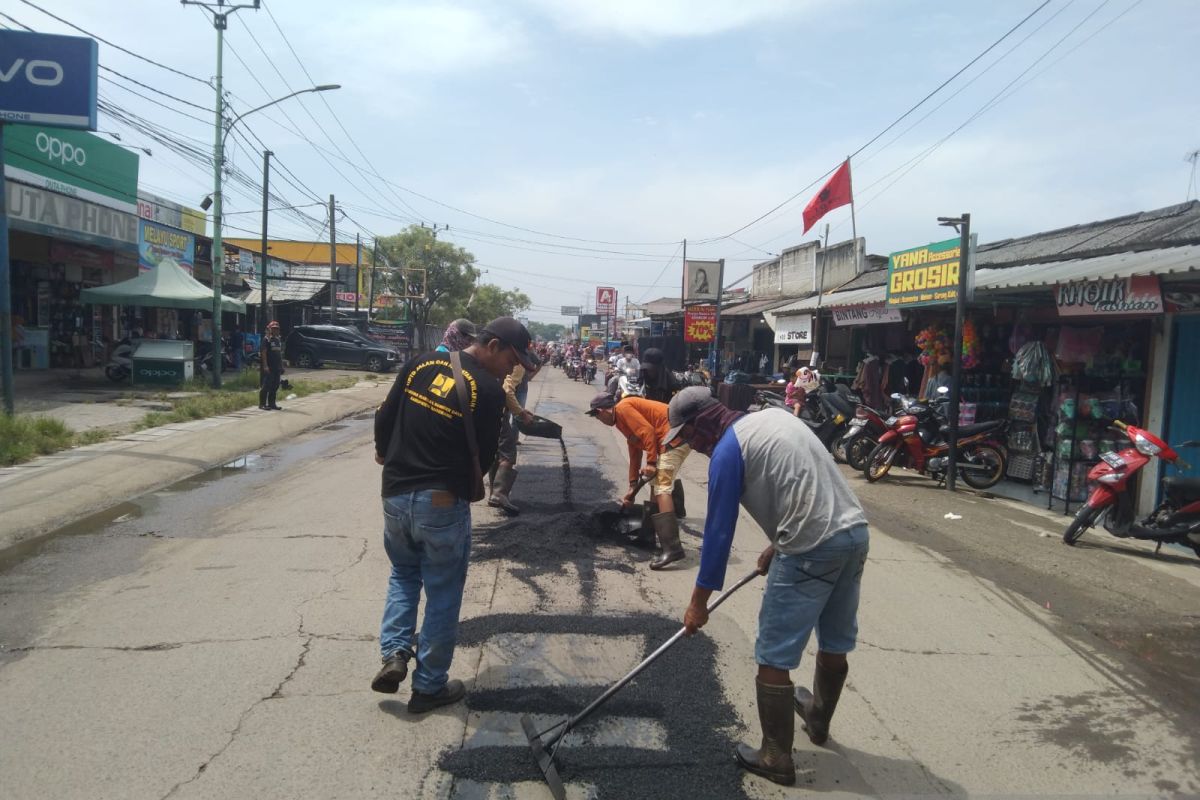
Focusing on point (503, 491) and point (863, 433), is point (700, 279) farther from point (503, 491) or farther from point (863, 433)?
point (503, 491)

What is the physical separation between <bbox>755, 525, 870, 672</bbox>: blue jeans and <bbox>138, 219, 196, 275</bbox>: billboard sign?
24353mm

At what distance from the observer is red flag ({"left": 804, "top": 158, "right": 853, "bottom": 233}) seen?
15766 mm

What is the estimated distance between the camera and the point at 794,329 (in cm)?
1775

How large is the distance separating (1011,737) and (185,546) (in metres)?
6.11

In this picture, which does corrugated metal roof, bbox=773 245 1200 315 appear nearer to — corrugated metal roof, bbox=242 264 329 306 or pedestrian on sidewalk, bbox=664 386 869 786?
pedestrian on sidewalk, bbox=664 386 869 786

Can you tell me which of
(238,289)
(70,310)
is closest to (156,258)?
(70,310)

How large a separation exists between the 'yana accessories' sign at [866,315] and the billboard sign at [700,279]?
686cm

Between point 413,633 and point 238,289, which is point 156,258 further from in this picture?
point 413,633

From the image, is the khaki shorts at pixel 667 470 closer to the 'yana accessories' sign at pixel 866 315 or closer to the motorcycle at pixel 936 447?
the motorcycle at pixel 936 447

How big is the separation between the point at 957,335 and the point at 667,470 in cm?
567

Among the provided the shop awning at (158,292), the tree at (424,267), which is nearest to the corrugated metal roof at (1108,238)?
the shop awning at (158,292)

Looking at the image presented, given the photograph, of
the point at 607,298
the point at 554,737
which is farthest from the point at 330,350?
the point at 607,298

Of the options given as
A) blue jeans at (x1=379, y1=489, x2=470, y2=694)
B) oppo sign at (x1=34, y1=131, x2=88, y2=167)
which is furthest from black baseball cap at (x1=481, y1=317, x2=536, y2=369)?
oppo sign at (x1=34, y1=131, x2=88, y2=167)

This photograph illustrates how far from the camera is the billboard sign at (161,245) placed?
23.5 meters
